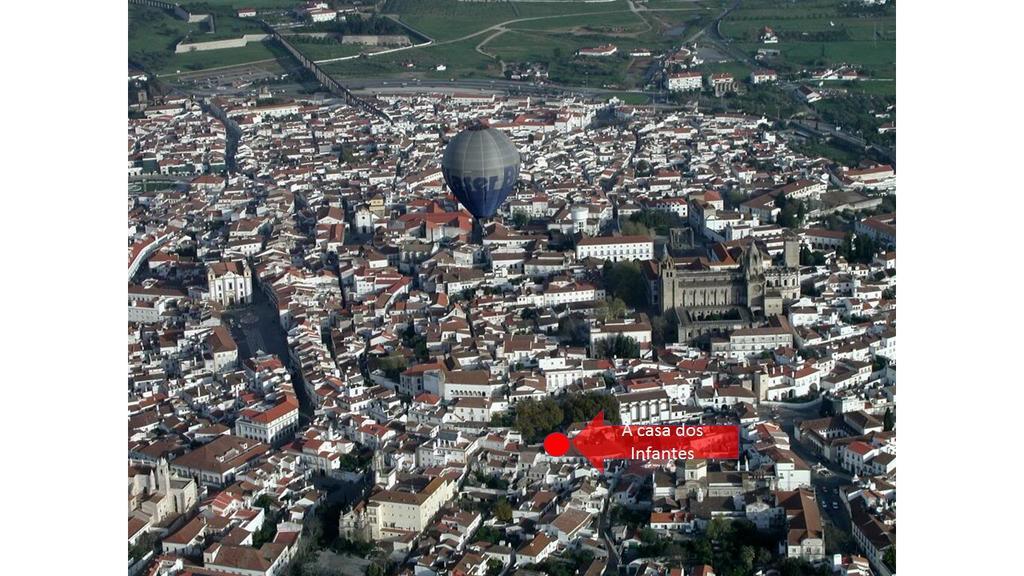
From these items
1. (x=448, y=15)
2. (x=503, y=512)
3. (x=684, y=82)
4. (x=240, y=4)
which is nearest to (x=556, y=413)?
(x=503, y=512)

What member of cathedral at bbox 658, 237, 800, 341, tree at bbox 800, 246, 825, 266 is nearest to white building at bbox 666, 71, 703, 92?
tree at bbox 800, 246, 825, 266

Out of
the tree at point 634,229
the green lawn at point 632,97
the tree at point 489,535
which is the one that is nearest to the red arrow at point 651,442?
the tree at point 489,535

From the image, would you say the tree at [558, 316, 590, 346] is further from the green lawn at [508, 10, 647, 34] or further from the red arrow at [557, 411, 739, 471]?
the green lawn at [508, 10, 647, 34]

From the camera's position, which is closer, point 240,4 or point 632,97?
point 632,97

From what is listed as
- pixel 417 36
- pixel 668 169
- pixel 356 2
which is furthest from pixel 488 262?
pixel 356 2

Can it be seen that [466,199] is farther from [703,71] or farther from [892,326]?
[703,71]

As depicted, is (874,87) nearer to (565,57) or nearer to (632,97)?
(632,97)
